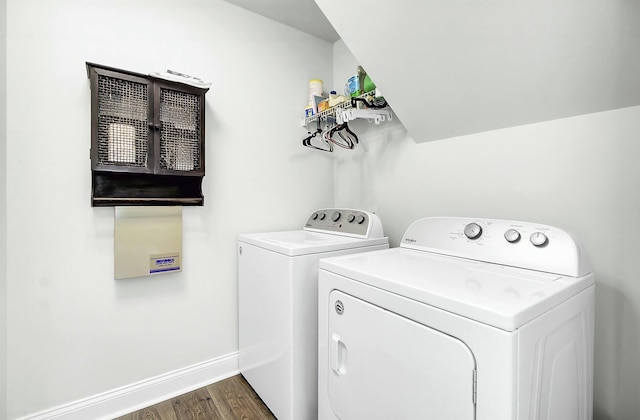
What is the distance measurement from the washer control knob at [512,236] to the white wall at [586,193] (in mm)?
263

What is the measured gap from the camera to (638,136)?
3.51ft

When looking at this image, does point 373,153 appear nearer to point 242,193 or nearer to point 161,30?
point 242,193

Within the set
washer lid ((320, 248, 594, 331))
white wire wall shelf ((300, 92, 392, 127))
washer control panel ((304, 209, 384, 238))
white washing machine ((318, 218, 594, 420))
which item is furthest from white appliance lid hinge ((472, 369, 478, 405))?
white wire wall shelf ((300, 92, 392, 127))

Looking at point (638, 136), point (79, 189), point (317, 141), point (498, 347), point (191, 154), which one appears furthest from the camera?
point (317, 141)

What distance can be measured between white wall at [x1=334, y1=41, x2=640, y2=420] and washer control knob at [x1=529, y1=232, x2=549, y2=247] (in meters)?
0.27

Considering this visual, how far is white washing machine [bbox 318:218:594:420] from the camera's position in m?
0.72

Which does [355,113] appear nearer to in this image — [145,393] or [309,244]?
[309,244]

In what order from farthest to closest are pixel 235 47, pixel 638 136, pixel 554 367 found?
1. pixel 235 47
2. pixel 638 136
3. pixel 554 367

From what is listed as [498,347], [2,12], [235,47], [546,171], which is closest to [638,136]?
[546,171]

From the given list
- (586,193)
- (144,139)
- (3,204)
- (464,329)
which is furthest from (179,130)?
(586,193)

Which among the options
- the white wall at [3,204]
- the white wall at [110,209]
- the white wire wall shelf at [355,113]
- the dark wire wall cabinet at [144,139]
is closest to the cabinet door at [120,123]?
the dark wire wall cabinet at [144,139]

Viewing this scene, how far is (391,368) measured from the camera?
94 cm

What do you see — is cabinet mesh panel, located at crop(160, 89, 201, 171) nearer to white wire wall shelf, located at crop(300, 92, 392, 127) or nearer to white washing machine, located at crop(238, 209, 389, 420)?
white washing machine, located at crop(238, 209, 389, 420)

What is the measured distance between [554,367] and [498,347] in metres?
0.30
